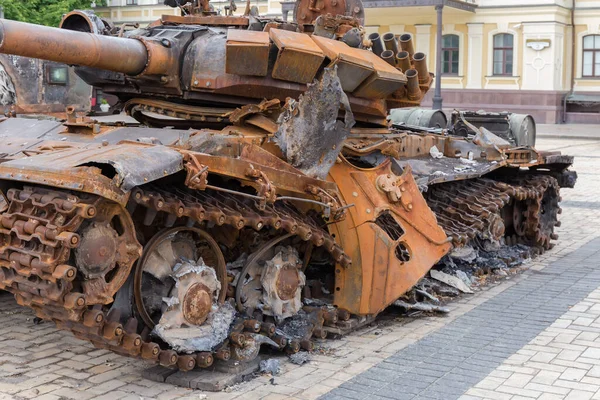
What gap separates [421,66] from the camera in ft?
28.8

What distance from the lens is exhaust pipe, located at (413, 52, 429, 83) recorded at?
8727mm

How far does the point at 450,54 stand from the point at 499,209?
26905 millimetres

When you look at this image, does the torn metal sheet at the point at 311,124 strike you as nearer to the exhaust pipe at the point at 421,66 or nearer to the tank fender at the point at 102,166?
the tank fender at the point at 102,166

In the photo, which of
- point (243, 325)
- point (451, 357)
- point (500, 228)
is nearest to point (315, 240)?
point (243, 325)

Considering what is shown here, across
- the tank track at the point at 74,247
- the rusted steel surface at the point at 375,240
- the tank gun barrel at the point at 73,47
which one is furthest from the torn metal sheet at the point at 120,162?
the rusted steel surface at the point at 375,240

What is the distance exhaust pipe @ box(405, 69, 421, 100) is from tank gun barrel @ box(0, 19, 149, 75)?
2559mm

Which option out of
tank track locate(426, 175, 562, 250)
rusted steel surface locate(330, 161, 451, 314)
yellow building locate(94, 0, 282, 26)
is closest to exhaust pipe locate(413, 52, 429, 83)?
rusted steel surface locate(330, 161, 451, 314)

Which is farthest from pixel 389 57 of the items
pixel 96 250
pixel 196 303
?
pixel 96 250

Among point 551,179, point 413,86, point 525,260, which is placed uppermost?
point 413,86

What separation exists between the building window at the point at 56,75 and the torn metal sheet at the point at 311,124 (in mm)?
6219

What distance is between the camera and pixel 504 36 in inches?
1373

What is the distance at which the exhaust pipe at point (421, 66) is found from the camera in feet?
28.6

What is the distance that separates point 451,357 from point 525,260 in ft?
13.9

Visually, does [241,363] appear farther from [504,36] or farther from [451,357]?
[504,36]
